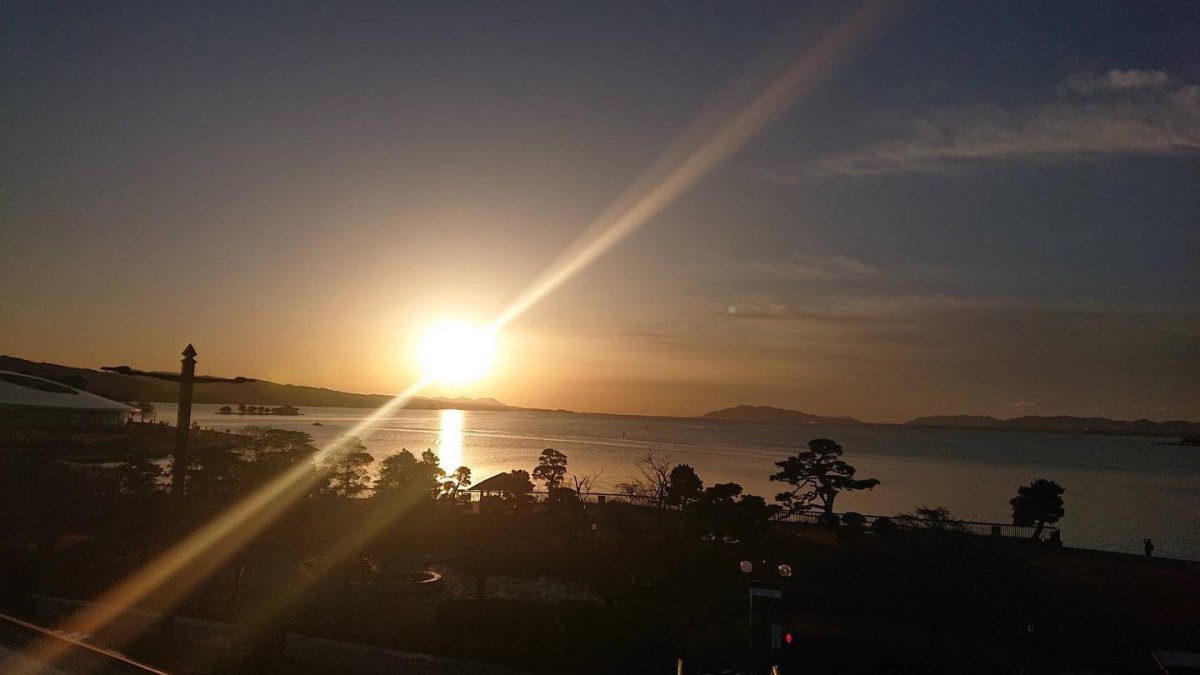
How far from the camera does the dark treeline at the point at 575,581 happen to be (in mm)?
19266

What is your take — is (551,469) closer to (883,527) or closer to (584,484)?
(883,527)

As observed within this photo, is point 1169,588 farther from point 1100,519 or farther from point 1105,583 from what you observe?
point 1100,519

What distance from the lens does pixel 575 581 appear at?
2770cm

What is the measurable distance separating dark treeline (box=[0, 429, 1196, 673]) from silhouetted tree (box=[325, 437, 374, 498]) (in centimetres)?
156

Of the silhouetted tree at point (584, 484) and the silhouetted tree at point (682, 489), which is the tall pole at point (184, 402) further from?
the silhouetted tree at point (682, 489)

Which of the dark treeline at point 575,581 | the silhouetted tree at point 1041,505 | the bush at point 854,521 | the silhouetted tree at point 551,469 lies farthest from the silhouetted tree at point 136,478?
the silhouetted tree at point 1041,505

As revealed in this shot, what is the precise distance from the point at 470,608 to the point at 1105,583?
22.4 meters

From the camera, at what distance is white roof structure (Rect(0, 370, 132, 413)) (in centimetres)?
5137

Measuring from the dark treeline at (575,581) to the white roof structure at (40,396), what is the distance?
24.5 metres

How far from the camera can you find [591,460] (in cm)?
12494

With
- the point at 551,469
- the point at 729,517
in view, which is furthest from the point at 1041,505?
the point at 551,469

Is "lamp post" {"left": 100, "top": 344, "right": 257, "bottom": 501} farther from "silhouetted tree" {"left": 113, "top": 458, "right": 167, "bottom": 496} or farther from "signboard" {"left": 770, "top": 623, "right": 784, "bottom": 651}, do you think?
"silhouetted tree" {"left": 113, "top": 458, "right": 167, "bottom": 496}

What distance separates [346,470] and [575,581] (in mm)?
20019

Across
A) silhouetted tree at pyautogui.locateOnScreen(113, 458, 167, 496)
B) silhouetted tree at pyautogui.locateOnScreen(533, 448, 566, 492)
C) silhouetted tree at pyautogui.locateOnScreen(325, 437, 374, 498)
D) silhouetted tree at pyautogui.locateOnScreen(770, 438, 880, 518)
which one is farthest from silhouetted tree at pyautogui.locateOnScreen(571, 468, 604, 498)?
silhouetted tree at pyautogui.locateOnScreen(113, 458, 167, 496)
